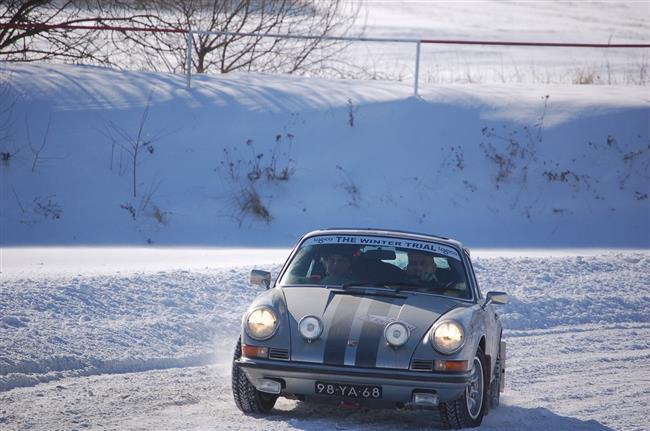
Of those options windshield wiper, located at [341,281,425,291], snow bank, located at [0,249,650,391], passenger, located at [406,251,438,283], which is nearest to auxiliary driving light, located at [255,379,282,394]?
windshield wiper, located at [341,281,425,291]

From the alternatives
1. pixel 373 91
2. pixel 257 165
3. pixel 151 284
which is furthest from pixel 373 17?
pixel 151 284

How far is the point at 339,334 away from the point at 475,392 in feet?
3.67

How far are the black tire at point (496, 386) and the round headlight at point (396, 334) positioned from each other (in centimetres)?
139

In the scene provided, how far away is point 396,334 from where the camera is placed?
7.75m

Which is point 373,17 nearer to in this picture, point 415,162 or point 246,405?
point 415,162

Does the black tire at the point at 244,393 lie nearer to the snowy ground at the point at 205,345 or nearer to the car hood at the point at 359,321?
the snowy ground at the point at 205,345

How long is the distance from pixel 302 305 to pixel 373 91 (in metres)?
15.2

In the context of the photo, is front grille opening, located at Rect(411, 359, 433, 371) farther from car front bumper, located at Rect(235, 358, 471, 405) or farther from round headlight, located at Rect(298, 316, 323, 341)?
round headlight, located at Rect(298, 316, 323, 341)

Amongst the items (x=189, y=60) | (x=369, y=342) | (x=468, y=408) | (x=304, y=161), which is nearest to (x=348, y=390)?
(x=369, y=342)

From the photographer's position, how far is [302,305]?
8.16m

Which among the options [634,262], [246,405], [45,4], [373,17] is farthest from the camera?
[373,17]

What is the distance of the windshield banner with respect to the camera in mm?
9039

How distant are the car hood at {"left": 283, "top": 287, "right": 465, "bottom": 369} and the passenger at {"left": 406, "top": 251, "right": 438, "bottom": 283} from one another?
0.33m

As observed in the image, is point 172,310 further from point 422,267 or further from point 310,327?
point 310,327
